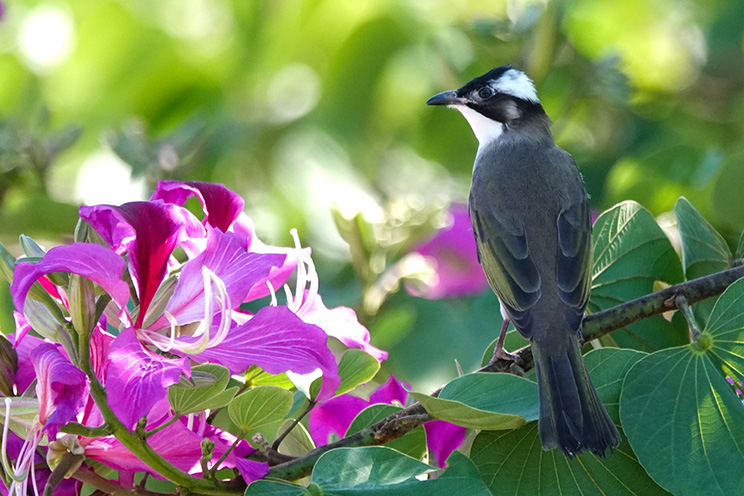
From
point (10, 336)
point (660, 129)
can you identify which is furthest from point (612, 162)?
point (10, 336)

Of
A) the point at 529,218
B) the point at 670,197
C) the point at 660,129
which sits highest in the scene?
the point at 660,129

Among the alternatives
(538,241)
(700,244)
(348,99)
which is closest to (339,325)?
(700,244)

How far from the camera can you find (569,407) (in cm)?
132

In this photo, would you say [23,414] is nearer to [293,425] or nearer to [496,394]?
[293,425]

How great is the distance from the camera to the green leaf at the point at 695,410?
117 centimetres

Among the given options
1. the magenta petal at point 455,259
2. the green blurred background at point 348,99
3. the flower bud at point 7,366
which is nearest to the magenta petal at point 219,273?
the flower bud at point 7,366

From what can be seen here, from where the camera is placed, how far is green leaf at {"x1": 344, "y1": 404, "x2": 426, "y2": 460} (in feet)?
4.02

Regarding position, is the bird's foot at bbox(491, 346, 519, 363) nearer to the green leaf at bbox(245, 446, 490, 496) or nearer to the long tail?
the long tail

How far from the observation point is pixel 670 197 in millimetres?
2551

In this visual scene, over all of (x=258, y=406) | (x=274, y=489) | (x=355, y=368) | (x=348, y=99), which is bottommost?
(x=274, y=489)

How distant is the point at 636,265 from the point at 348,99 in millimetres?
2184

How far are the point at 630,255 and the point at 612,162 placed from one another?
1734 millimetres

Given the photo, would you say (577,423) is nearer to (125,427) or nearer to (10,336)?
(125,427)

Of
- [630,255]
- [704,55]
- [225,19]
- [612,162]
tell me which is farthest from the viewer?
[225,19]
